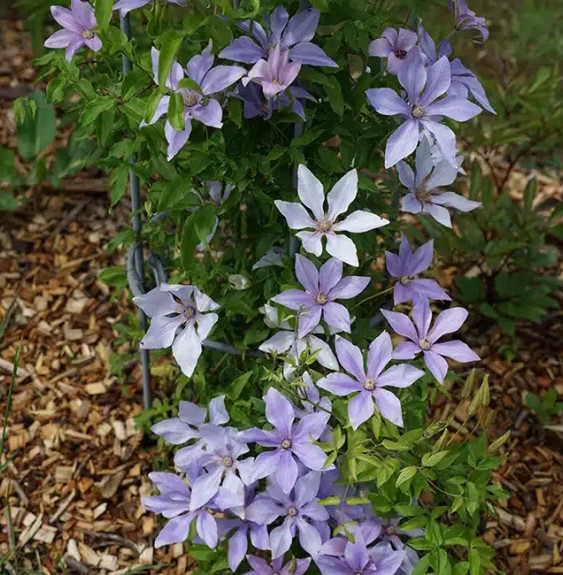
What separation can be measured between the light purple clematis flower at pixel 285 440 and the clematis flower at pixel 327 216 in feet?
0.73

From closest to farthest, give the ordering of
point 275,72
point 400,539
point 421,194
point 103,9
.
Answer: point 103,9
point 275,72
point 421,194
point 400,539

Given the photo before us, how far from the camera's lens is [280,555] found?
49.6 inches

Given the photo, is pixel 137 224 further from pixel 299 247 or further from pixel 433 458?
pixel 433 458

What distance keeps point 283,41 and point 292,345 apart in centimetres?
46

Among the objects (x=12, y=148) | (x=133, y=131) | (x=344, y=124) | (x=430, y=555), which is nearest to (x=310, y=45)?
(x=344, y=124)

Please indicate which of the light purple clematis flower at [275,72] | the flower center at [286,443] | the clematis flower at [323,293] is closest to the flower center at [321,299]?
the clematis flower at [323,293]

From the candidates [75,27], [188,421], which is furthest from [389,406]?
[75,27]

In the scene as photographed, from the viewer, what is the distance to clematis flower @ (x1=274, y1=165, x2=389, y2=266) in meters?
1.11

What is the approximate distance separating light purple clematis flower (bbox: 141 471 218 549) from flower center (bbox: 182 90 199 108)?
0.59 metres

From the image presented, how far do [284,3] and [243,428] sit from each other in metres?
0.66

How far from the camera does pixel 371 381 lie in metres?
1.14

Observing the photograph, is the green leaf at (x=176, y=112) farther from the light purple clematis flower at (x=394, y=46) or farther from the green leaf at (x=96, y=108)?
the light purple clematis flower at (x=394, y=46)

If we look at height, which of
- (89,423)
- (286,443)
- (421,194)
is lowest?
(89,423)

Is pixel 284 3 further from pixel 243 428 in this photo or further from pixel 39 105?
pixel 39 105
